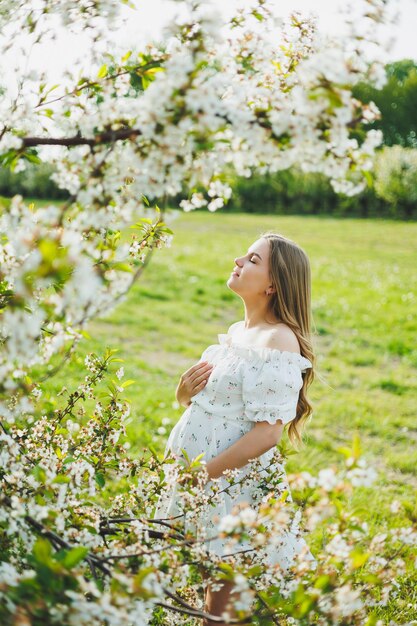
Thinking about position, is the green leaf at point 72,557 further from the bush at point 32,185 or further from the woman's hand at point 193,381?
the bush at point 32,185

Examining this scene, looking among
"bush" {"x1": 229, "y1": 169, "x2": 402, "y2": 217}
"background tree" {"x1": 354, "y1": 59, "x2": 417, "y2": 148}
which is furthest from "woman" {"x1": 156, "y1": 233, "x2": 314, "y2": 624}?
"background tree" {"x1": 354, "y1": 59, "x2": 417, "y2": 148}

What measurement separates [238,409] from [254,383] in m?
0.22

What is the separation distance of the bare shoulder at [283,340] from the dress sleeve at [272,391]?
3.3 inches

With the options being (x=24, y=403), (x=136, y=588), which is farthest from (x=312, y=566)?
(x=24, y=403)

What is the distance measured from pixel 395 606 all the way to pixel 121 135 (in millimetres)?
3431

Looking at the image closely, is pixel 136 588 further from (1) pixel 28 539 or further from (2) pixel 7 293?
(2) pixel 7 293

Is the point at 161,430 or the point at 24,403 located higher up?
the point at 24,403

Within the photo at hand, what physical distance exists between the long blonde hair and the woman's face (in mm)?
34

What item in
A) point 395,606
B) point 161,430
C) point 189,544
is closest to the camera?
point 189,544

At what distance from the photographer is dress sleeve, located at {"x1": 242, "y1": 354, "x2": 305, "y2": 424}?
3.15 meters

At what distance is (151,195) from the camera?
1.88 metres

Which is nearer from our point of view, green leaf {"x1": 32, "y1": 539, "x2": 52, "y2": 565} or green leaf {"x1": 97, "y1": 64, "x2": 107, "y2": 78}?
green leaf {"x1": 32, "y1": 539, "x2": 52, "y2": 565}

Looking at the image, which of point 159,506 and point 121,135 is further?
point 159,506

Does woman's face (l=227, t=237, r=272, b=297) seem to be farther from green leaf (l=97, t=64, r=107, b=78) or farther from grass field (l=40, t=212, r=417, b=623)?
green leaf (l=97, t=64, r=107, b=78)
